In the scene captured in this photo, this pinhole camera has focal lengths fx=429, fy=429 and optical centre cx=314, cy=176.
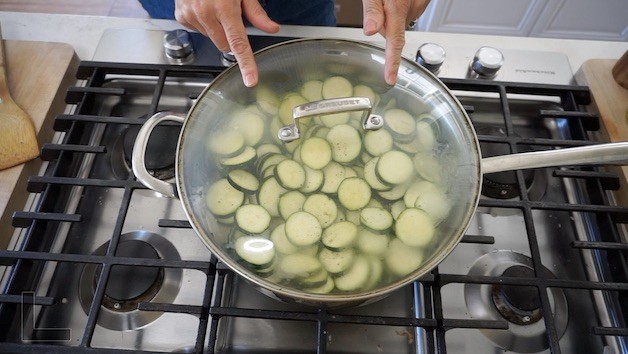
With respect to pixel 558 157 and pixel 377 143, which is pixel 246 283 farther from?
pixel 558 157

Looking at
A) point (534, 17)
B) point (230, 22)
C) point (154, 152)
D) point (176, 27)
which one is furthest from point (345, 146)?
point (534, 17)

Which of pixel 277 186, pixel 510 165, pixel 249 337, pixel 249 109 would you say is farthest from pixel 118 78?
pixel 510 165

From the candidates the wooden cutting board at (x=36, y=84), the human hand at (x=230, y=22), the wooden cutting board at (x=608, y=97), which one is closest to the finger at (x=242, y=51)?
the human hand at (x=230, y=22)

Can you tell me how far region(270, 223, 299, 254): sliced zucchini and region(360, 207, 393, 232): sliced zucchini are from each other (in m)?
0.11

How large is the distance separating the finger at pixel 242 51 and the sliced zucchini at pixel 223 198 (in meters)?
0.17

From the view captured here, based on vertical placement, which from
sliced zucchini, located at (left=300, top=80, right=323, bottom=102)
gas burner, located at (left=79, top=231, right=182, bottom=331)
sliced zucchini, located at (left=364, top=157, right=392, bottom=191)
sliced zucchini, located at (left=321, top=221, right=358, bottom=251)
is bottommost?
gas burner, located at (left=79, top=231, right=182, bottom=331)

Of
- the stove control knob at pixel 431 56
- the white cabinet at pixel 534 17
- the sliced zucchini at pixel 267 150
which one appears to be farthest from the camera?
the white cabinet at pixel 534 17

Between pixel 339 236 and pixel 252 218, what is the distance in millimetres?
134

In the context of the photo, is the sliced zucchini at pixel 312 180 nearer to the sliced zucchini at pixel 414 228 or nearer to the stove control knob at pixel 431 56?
the sliced zucchini at pixel 414 228

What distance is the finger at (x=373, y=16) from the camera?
2.34 feet

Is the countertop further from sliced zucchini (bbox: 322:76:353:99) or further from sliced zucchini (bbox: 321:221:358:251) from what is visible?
sliced zucchini (bbox: 321:221:358:251)

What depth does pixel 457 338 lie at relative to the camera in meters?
0.74

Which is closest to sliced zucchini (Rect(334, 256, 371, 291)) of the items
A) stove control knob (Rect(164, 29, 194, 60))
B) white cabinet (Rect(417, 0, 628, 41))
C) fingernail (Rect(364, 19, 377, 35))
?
fingernail (Rect(364, 19, 377, 35))

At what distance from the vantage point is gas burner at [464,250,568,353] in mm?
731
